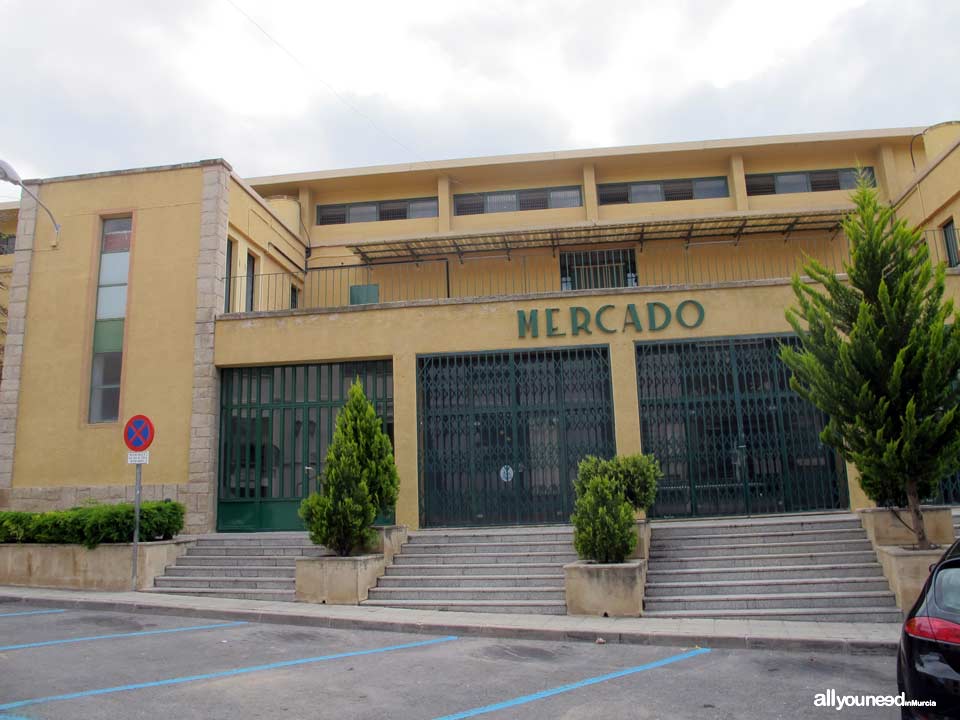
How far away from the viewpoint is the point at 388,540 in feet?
39.8

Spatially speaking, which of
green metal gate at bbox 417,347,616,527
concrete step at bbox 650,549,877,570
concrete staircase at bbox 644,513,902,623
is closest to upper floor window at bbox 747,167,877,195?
green metal gate at bbox 417,347,616,527

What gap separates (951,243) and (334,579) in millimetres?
14991

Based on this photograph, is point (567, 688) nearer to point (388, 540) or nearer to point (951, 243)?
point (388, 540)

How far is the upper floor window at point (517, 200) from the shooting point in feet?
71.0

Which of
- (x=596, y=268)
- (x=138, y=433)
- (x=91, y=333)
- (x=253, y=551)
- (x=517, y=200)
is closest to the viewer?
(x=138, y=433)

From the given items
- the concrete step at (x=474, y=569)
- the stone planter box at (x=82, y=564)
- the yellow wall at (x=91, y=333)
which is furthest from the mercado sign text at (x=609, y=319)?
the stone planter box at (x=82, y=564)

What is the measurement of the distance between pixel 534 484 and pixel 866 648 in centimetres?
708

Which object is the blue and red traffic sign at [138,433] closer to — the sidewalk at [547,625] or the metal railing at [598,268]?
the sidewalk at [547,625]

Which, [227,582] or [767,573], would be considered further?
[227,582]

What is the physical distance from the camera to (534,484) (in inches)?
561

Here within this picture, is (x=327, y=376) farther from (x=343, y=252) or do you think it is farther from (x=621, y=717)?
(x=621, y=717)

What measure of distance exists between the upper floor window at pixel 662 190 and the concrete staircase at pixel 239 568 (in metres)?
13.1

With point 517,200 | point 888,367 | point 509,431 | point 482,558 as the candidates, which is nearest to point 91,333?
point 509,431

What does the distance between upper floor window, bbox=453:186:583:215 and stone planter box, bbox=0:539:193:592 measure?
498 inches
